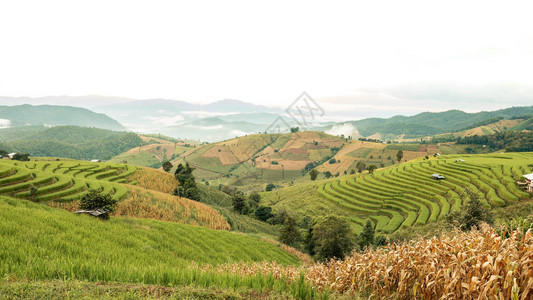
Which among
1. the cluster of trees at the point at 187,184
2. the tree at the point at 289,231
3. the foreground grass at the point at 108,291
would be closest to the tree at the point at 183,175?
the cluster of trees at the point at 187,184

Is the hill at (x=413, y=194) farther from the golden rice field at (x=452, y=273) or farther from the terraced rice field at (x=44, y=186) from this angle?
the terraced rice field at (x=44, y=186)

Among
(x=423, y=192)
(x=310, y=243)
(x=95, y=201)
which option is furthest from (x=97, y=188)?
(x=423, y=192)

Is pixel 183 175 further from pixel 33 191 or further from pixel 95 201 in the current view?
pixel 95 201

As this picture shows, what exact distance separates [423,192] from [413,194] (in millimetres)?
2355

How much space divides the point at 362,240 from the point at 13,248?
41470 millimetres

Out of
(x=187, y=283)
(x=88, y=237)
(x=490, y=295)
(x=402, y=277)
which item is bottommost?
(x=88, y=237)

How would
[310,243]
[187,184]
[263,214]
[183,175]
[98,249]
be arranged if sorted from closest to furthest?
[98,249] → [310,243] → [187,184] → [183,175] → [263,214]

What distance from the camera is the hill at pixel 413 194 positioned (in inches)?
1777

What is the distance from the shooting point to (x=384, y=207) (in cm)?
5725

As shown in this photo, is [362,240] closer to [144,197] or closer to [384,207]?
[384,207]

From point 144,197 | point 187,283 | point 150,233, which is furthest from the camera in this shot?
point 144,197

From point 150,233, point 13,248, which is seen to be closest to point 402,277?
point 13,248

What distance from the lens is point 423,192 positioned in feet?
188

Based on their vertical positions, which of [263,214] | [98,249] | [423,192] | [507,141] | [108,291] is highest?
[507,141]
